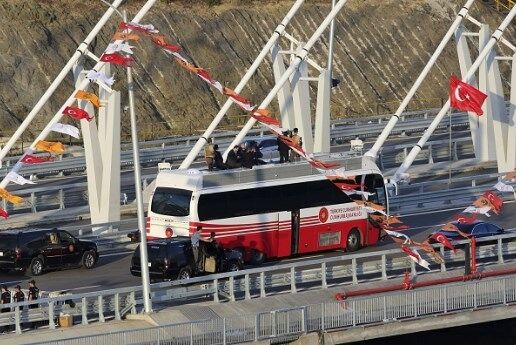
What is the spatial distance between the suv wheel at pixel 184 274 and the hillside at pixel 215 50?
30905mm

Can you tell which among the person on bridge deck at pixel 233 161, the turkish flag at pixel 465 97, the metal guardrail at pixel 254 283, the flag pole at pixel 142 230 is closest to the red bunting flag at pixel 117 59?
the flag pole at pixel 142 230

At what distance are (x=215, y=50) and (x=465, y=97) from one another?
34.0 meters

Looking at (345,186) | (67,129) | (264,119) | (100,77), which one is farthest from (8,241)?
(345,186)

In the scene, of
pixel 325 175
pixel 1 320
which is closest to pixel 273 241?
pixel 325 175

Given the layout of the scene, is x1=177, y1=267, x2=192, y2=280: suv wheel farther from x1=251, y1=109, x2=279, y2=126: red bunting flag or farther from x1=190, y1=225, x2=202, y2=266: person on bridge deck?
x1=251, y1=109, x2=279, y2=126: red bunting flag

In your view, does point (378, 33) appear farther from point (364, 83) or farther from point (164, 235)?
point (164, 235)

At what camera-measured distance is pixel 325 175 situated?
5203 centimetres

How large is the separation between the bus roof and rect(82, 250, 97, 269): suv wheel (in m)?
2.49

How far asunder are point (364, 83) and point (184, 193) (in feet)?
148

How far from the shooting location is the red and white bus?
5081 centimetres

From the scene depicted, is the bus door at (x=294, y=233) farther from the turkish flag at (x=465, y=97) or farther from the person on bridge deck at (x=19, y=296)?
the person on bridge deck at (x=19, y=296)

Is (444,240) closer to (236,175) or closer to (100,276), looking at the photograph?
(236,175)

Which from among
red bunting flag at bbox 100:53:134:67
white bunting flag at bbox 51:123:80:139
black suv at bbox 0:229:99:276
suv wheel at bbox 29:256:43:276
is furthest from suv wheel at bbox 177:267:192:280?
red bunting flag at bbox 100:53:134:67

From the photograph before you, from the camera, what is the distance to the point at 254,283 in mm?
45844
